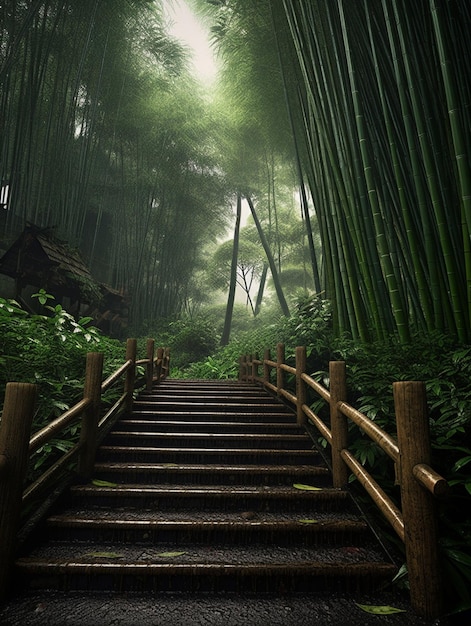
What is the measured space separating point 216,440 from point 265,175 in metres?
11.0

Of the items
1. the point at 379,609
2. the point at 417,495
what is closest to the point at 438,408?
the point at 417,495

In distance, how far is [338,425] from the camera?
1830mm

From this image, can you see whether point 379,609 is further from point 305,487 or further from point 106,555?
point 106,555

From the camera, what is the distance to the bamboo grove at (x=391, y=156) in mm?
2215

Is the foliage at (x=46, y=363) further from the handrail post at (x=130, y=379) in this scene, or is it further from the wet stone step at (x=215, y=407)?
the wet stone step at (x=215, y=407)

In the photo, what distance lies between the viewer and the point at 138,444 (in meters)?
2.47

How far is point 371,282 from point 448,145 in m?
1.12

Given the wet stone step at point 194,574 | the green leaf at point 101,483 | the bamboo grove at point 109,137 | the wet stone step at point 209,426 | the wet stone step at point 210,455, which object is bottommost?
the wet stone step at point 194,574

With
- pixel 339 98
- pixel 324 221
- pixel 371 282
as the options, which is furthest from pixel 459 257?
pixel 339 98

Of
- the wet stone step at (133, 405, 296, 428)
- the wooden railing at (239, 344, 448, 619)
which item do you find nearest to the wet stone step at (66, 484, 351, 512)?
the wooden railing at (239, 344, 448, 619)

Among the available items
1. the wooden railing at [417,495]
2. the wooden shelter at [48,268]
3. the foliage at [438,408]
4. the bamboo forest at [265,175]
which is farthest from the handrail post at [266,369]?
the wooden shelter at [48,268]

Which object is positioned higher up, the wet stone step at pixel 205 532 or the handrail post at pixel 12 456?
the handrail post at pixel 12 456

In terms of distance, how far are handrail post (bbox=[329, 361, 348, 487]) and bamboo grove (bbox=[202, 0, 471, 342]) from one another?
916 millimetres

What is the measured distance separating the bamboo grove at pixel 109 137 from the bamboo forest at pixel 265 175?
0.05m
